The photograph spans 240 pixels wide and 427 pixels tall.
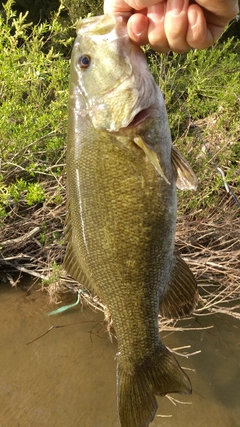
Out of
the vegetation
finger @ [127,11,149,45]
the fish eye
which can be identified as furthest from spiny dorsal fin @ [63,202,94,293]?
the vegetation

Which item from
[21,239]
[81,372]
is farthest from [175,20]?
[21,239]

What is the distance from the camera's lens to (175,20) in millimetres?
1423

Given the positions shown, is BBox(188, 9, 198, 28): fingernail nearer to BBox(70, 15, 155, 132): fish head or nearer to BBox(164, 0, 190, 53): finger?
BBox(164, 0, 190, 53): finger

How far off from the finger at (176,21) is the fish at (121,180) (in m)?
0.17

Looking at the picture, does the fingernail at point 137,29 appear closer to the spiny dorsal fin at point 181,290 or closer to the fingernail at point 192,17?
the fingernail at point 192,17

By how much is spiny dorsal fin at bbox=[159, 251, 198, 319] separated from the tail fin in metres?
0.23

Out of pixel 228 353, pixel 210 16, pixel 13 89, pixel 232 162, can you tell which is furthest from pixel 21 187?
pixel 232 162

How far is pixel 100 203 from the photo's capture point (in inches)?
Answer: 63.1

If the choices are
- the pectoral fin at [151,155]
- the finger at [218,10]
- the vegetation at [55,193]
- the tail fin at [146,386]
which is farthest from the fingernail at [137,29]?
the vegetation at [55,193]

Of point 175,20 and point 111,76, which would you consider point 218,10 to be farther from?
point 111,76

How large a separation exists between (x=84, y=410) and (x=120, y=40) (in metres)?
2.89

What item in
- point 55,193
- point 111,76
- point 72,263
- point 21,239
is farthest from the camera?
point 21,239

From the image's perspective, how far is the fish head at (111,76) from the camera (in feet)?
5.13

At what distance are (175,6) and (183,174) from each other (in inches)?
25.0
